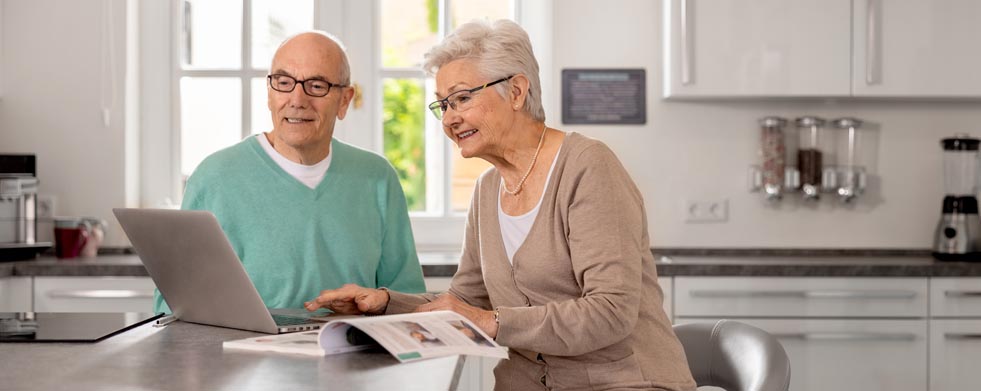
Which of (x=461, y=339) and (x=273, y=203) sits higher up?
(x=273, y=203)

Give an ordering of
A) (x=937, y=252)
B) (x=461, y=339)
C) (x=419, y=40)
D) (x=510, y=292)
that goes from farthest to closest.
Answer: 1. (x=419, y=40)
2. (x=937, y=252)
3. (x=510, y=292)
4. (x=461, y=339)

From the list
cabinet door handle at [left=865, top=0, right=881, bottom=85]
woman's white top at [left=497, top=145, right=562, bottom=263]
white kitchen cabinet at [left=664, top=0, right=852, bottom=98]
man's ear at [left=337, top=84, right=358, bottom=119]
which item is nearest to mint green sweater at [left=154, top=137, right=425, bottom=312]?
man's ear at [left=337, top=84, right=358, bottom=119]

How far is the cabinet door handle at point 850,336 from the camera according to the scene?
3221 millimetres

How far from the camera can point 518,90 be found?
1841 mm

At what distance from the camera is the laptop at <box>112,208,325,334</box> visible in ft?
5.18

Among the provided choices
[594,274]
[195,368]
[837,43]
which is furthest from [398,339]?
[837,43]

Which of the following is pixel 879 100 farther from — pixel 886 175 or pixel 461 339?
pixel 461 339

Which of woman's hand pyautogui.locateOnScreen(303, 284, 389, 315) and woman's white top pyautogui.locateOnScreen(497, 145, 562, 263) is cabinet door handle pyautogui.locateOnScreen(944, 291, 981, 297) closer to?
woman's white top pyautogui.locateOnScreen(497, 145, 562, 263)

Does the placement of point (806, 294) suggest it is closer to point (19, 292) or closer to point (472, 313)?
point (472, 313)

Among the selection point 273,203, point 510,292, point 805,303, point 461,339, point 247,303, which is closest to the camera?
point 461,339

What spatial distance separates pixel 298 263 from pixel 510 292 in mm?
512

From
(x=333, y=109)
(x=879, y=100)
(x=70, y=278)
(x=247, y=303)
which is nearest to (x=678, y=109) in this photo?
(x=879, y=100)

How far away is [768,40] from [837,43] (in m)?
0.23

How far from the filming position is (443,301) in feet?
5.49
